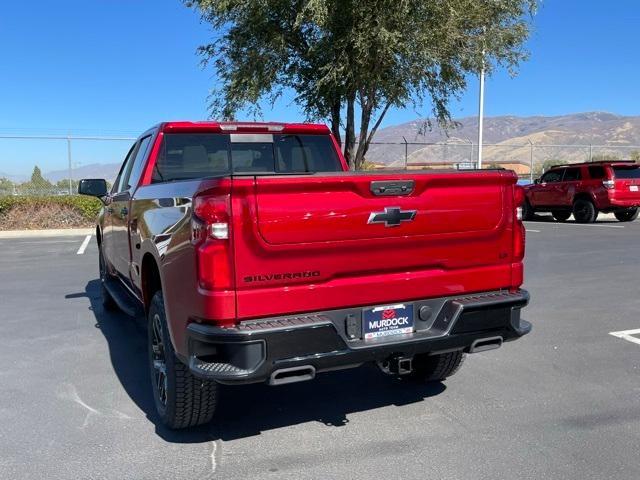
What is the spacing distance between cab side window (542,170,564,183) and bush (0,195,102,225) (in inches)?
588

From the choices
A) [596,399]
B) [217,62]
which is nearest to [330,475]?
[596,399]

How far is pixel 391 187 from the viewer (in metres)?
3.36

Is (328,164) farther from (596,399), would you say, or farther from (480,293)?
(596,399)

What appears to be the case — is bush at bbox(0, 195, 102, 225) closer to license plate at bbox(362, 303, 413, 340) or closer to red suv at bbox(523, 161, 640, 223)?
red suv at bbox(523, 161, 640, 223)

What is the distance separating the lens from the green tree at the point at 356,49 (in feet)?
41.8

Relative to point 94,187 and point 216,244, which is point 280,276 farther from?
point 94,187

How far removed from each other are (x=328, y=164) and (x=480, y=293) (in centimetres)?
213

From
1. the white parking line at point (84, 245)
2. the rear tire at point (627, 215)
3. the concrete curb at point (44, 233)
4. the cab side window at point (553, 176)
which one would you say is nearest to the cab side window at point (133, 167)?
the white parking line at point (84, 245)

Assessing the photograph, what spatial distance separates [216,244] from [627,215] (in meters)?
19.4

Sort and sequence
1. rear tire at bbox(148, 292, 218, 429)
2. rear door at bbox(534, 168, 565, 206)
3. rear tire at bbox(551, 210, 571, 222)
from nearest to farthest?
rear tire at bbox(148, 292, 218, 429), rear door at bbox(534, 168, 565, 206), rear tire at bbox(551, 210, 571, 222)

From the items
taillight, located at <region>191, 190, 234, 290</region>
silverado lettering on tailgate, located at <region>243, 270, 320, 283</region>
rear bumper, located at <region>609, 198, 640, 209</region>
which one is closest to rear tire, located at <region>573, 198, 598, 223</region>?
rear bumper, located at <region>609, 198, 640, 209</region>

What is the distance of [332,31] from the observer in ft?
43.7

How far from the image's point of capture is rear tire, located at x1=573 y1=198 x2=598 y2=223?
1853cm

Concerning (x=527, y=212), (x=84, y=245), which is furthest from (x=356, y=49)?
(x=527, y=212)
